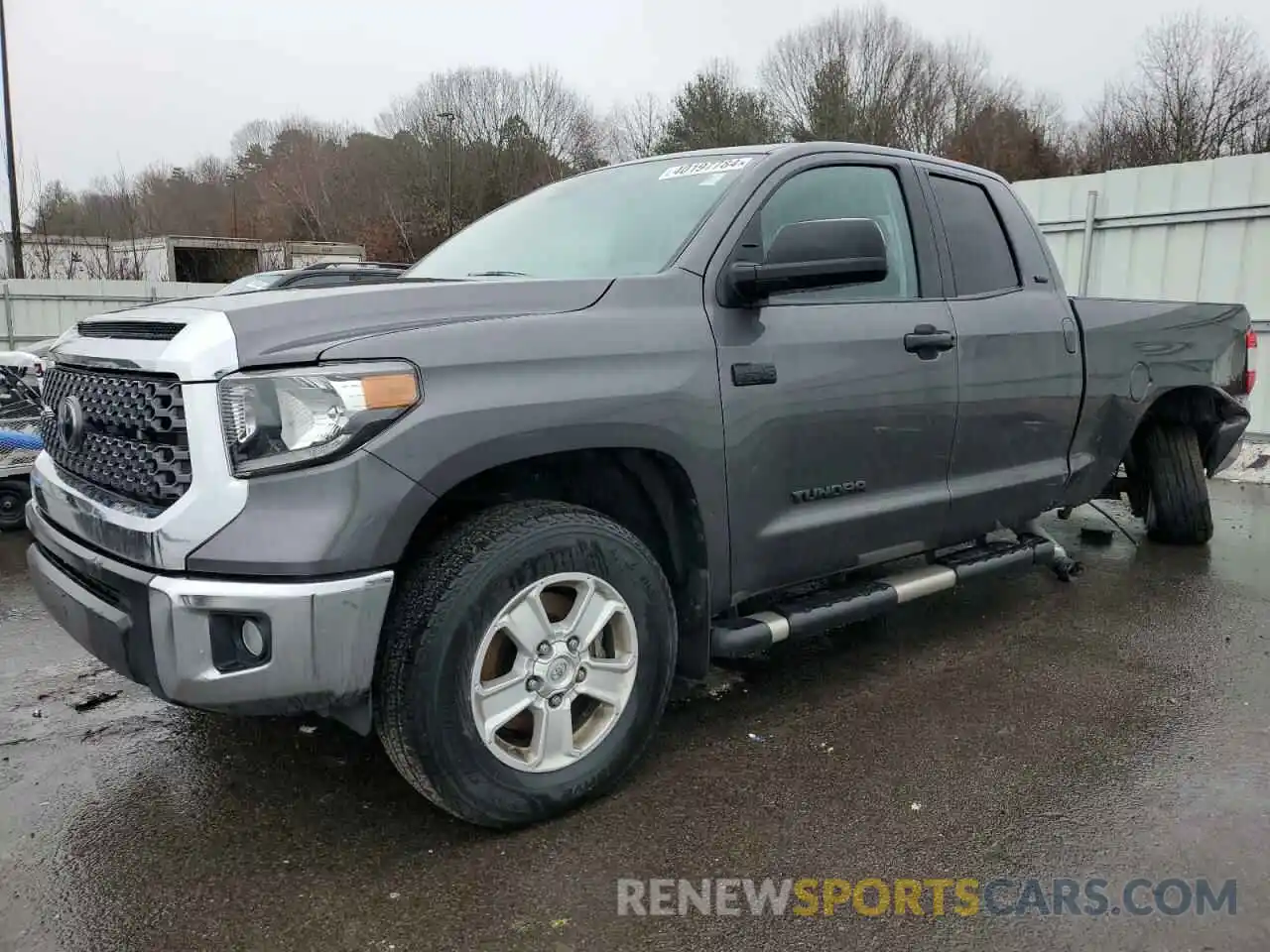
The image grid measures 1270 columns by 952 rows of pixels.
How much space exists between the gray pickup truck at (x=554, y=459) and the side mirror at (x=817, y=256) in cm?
1

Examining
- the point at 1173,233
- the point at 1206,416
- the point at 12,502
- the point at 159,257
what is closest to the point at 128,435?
the point at 12,502

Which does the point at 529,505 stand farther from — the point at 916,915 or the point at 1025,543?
the point at 1025,543

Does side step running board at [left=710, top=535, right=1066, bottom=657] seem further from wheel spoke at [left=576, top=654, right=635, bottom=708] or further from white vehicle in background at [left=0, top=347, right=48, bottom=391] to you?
white vehicle in background at [left=0, top=347, right=48, bottom=391]

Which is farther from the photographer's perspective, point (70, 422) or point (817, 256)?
point (817, 256)

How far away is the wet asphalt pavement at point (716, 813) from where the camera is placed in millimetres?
2191

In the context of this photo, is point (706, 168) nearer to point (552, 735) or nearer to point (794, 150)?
point (794, 150)

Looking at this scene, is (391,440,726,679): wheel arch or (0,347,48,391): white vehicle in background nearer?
(391,440,726,679): wheel arch

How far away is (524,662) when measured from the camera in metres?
2.48

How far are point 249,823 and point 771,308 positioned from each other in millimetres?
2127

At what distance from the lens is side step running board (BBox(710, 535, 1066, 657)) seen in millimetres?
3000

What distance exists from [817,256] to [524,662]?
4.67 feet

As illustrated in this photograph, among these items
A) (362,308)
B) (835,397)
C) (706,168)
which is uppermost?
(706,168)

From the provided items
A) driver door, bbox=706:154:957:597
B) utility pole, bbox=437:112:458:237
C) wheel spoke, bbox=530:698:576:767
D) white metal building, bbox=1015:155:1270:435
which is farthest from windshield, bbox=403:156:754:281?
utility pole, bbox=437:112:458:237

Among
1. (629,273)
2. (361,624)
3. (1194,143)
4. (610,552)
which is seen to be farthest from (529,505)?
(1194,143)
